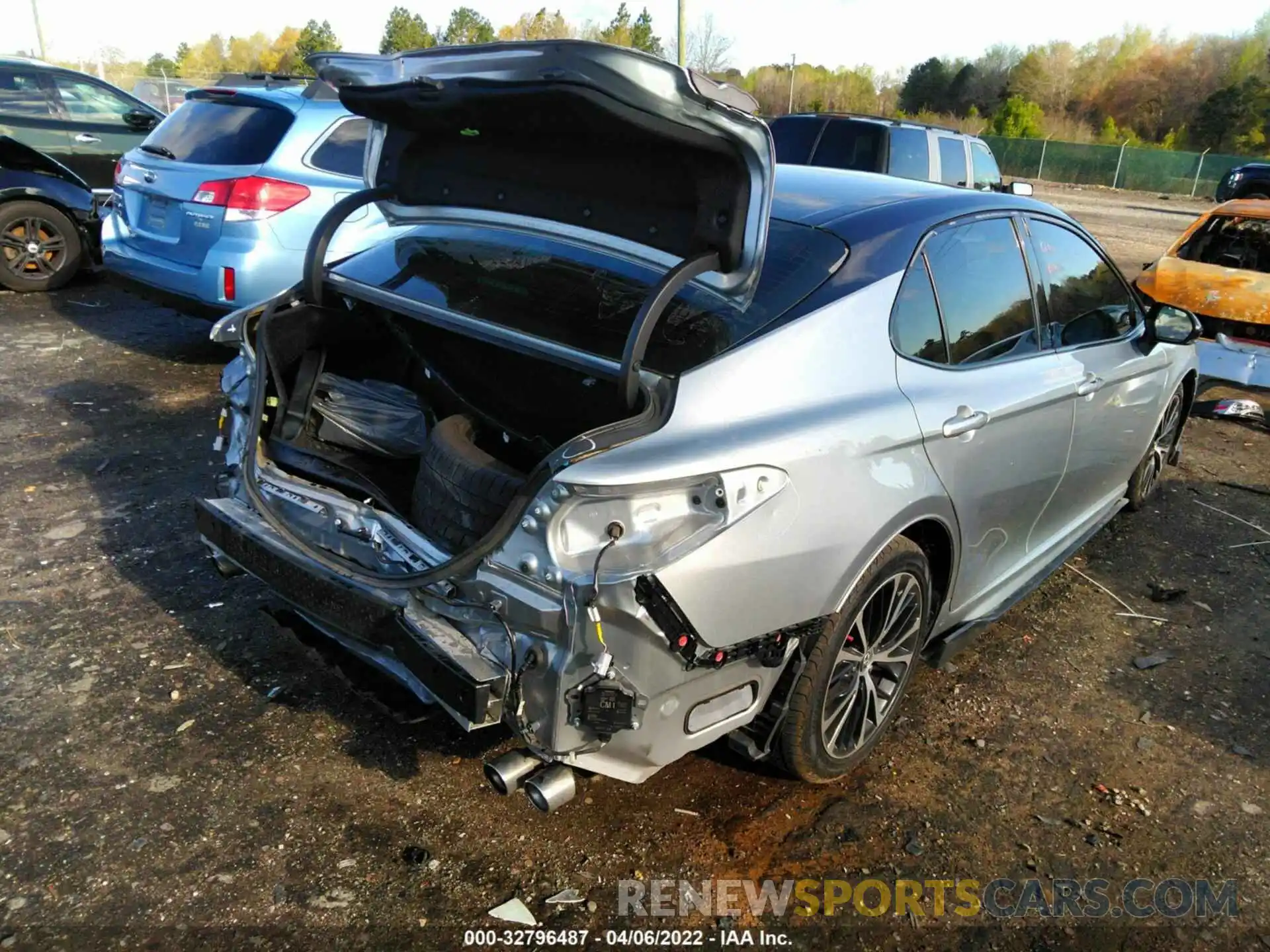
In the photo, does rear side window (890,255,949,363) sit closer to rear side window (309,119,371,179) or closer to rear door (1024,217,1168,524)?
rear door (1024,217,1168,524)

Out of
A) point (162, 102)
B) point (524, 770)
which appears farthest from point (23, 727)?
point (162, 102)

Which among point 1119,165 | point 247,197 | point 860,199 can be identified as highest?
point 860,199

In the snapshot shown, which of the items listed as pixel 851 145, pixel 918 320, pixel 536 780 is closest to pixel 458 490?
pixel 536 780

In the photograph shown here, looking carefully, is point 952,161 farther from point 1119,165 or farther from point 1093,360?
point 1119,165

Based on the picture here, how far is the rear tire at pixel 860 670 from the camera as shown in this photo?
2.71 m

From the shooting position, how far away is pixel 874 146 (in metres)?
9.51

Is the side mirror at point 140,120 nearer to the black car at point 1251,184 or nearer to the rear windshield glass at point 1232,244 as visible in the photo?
the rear windshield glass at point 1232,244

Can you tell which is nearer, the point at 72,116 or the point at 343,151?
the point at 343,151

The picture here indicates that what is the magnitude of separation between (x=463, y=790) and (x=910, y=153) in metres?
8.69

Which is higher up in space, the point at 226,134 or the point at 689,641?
the point at 226,134

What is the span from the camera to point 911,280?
9.73 feet

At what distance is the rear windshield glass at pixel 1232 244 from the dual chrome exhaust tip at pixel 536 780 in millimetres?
8272

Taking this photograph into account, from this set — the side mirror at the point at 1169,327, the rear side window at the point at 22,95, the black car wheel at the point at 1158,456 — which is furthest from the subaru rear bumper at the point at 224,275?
the black car wheel at the point at 1158,456

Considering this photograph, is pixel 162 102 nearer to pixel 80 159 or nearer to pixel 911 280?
pixel 80 159
